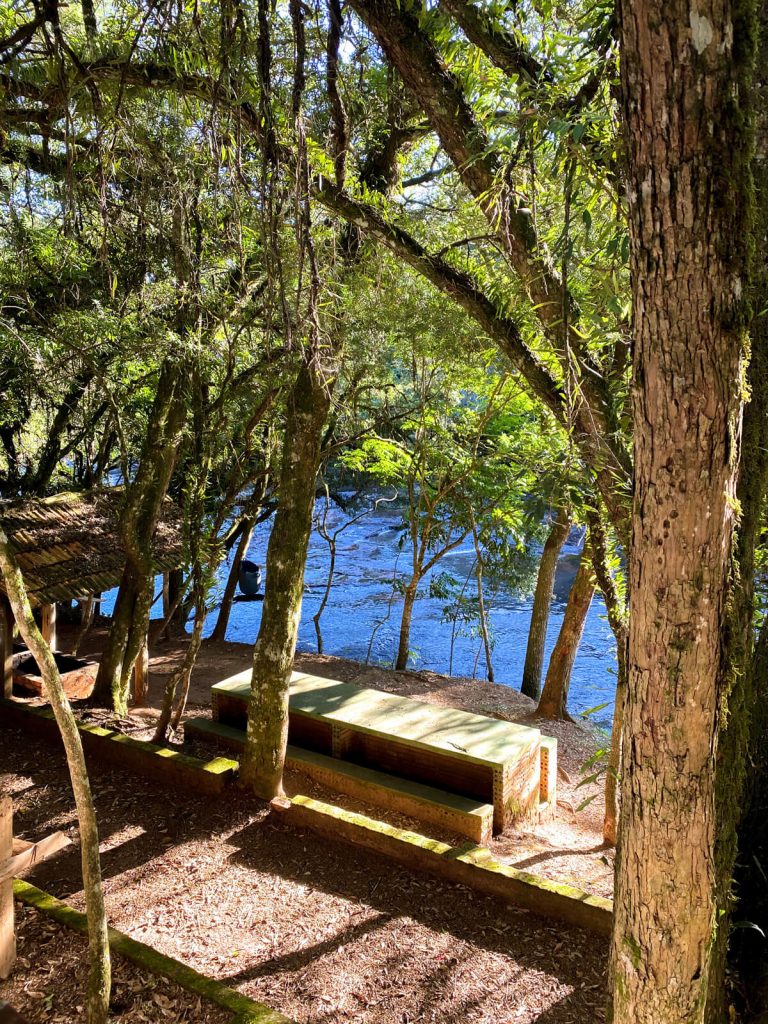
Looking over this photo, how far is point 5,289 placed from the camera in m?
7.47

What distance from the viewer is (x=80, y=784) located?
2785mm

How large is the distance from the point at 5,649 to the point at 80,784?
5913 millimetres

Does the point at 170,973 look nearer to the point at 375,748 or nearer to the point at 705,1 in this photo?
the point at 375,748

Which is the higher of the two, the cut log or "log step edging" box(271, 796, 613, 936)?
the cut log

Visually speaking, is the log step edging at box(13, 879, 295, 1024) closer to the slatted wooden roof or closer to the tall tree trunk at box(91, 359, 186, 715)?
the tall tree trunk at box(91, 359, 186, 715)

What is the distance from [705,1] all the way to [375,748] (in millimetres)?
5781

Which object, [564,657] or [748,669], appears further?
[564,657]

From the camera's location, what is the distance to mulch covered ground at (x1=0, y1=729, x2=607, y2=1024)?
3520mm

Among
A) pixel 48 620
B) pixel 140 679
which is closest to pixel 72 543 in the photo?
pixel 48 620

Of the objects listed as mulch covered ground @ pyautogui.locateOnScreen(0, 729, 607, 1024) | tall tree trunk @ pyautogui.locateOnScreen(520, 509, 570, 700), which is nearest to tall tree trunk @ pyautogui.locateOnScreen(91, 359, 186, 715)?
mulch covered ground @ pyautogui.locateOnScreen(0, 729, 607, 1024)

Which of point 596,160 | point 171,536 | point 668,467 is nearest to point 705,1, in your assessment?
point 596,160

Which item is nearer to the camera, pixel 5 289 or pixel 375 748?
pixel 375 748

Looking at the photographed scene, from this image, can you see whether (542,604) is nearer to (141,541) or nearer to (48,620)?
(141,541)

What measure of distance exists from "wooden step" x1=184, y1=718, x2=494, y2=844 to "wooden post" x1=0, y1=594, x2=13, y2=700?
3.01 metres
